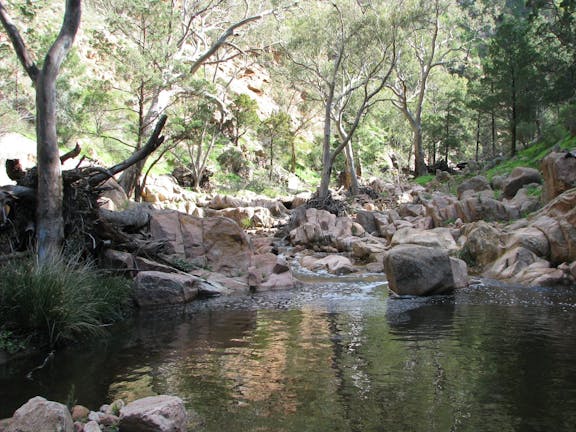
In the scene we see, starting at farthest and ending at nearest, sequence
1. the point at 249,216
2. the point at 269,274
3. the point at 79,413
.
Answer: the point at 249,216 < the point at 269,274 < the point at 79,413

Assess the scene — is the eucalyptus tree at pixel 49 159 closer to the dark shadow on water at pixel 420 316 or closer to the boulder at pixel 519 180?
the dark shadow on water at pixel 420 316

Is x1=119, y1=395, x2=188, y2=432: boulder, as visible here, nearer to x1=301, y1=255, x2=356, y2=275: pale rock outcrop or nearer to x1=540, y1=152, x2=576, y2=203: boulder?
x1=301, y1=255, x2=356, y2=275: pale rock outcrop

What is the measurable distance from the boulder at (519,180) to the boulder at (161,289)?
15351mm

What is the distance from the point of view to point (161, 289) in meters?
10.0

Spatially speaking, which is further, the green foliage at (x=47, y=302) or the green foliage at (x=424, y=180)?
the green foliage at (x=424, y=180)

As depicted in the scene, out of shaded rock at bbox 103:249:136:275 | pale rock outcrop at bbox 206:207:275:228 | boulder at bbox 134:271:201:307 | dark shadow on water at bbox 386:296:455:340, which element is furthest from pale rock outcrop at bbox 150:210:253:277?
pale rock outcrop at bbox 206:207:275:228

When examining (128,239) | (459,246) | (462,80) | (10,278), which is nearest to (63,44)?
(128,239)

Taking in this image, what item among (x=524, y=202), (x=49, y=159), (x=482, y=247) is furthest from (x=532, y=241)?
(x=49, y=159)

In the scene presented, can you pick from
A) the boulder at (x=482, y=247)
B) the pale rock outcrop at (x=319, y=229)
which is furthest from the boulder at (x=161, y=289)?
the pale rock outcrop at (x=319, y=229)

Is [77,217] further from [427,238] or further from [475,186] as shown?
[475,186]

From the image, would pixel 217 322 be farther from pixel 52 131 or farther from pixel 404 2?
pixel 404 2

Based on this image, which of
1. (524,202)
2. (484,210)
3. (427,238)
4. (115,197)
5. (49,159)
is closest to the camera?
(49,159)

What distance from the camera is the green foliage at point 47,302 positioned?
6.58m

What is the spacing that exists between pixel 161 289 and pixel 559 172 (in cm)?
1212
